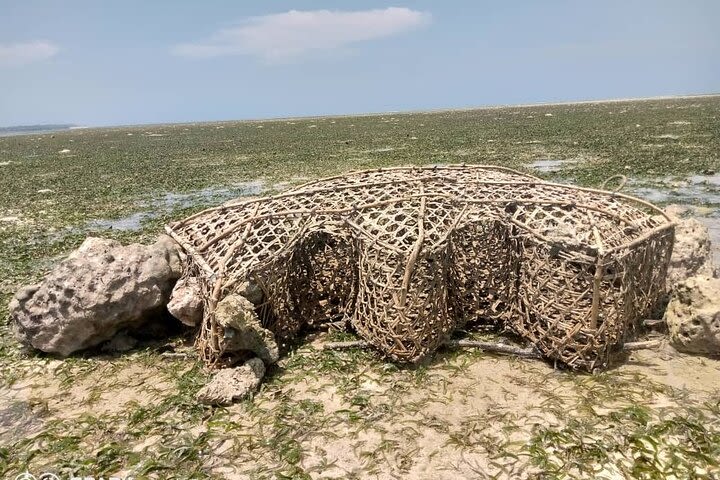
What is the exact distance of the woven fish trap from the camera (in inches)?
211

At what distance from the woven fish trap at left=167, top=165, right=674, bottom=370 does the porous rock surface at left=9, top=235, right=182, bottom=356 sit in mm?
494

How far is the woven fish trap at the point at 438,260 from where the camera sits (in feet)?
17.6

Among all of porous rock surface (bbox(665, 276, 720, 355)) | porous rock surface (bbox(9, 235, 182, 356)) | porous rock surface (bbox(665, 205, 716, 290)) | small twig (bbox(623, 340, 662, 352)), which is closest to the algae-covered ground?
small twig (bbox(623, 340, 662, 352))

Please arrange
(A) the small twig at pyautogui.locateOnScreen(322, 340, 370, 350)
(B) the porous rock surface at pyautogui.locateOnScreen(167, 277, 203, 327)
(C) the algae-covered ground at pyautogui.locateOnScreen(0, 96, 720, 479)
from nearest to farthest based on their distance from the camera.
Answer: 1. (C) the algae-covered ground at pyautogui.locateOnScreen(0, 96, 720, 479)
2. (B) the porous rock surface at pyautogui.locateOnScreen(167, 277, 203, 327)
3. (A) the small twig at pyautogui.locateOnScreen(322, 340, 370, 350)

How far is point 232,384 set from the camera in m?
5.32

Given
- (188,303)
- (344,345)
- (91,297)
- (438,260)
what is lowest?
(344,345)

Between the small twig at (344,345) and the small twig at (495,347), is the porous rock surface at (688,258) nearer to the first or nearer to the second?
the small twig at (495,347)

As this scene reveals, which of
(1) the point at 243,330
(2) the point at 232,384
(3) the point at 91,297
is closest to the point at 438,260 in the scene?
(1) the point at 243,330

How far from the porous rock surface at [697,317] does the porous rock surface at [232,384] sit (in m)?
4.56

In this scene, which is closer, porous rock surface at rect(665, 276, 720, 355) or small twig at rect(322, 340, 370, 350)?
porous rock surface at rect(665, 276, 720, 355)

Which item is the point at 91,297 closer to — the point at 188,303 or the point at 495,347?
the point at 188,303

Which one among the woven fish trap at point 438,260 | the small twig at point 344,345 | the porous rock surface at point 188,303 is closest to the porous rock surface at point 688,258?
the woven fish trap at point 438,260

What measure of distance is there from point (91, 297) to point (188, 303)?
1.13 metres

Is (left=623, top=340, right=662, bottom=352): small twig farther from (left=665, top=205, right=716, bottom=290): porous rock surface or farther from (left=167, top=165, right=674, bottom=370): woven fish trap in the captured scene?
(left=665, top=205, right=716, bottom=290): porous rock surface
